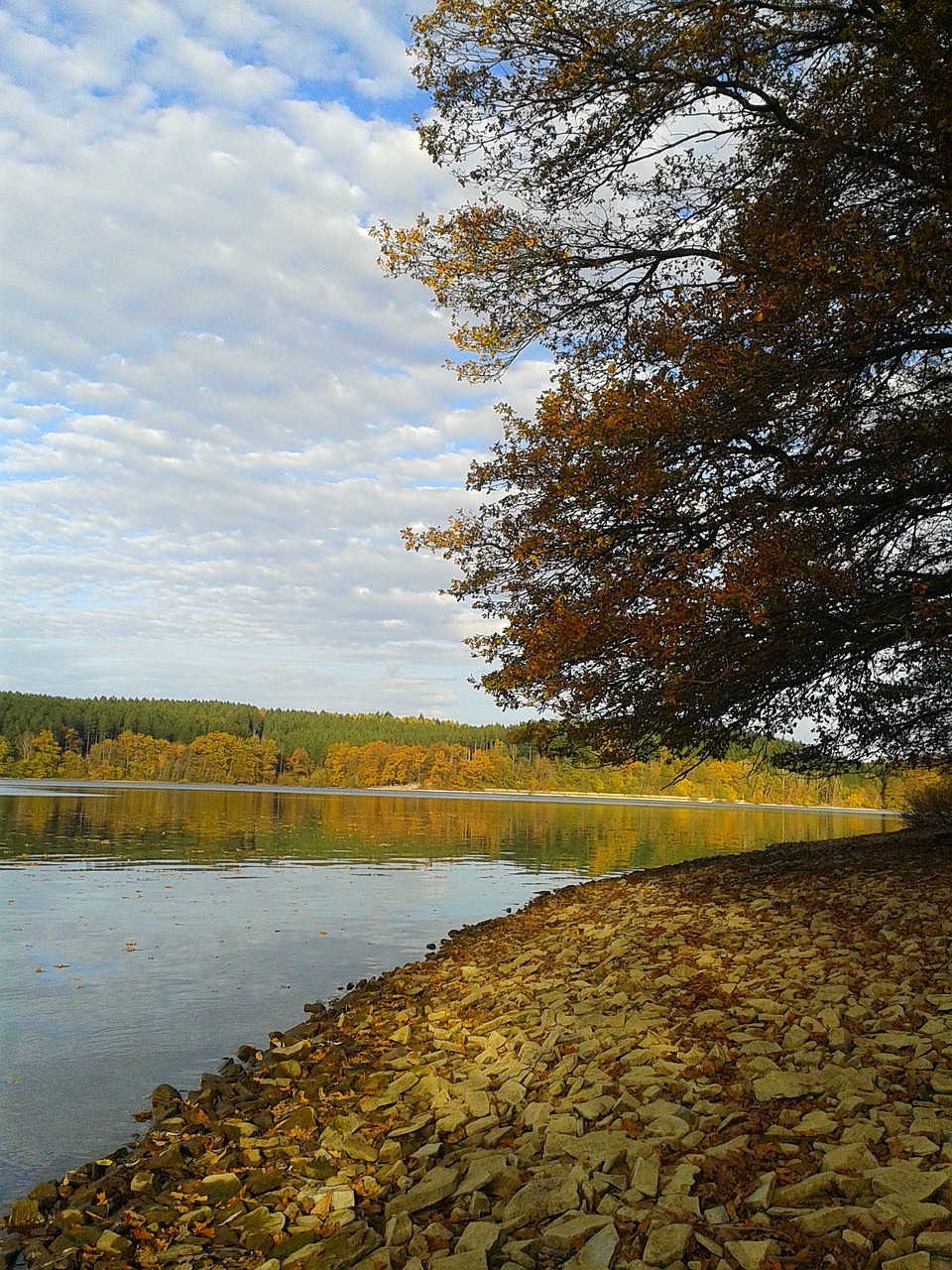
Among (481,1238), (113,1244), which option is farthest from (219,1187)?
(481,1238)

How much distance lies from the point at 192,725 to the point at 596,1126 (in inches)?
5936

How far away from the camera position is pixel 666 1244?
13.4ft

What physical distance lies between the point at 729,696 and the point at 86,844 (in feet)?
92.2

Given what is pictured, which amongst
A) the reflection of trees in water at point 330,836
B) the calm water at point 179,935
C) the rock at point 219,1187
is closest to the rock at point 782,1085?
the rock at point 219,1187

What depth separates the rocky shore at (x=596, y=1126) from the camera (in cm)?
429

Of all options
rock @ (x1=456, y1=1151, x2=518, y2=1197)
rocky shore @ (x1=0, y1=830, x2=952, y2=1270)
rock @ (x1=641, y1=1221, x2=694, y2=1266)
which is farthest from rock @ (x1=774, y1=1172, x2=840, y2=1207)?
rock @ (x1=456, y1=1151, x2=518, y2=1197)

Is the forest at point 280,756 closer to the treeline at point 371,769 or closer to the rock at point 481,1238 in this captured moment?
the treeline at point 371,769

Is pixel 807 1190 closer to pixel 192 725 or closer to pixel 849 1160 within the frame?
pixel 849 1160

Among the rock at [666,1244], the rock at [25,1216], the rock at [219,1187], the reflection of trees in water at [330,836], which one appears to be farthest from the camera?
the reflection of trees in water at [330,836]

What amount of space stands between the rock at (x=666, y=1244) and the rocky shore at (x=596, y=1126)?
0.03 ft

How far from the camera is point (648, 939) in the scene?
9453mm

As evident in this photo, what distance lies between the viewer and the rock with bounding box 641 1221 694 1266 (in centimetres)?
400

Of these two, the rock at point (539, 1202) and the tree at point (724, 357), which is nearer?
the rock at point (539, 1202)

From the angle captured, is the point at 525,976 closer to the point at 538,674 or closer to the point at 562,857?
the point at 538,674
